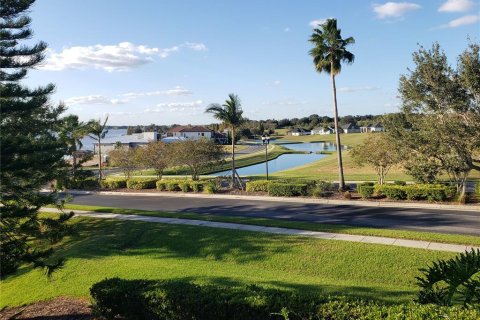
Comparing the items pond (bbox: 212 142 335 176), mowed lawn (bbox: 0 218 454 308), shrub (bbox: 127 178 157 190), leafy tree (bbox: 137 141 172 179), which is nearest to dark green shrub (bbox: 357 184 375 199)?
mowed lawn (bbox: 0 218 454 308)

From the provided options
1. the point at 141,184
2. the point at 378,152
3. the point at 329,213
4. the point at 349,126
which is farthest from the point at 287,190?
the point at 349,126

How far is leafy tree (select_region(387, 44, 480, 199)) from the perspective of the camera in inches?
764

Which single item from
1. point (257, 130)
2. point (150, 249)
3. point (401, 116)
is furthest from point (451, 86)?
point (257, 130)

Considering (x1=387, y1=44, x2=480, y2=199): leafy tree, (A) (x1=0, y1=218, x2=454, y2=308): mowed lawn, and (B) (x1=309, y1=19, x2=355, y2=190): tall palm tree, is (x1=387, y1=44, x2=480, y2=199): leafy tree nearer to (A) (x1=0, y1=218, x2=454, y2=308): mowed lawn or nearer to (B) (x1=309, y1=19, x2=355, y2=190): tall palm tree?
(B) (x1=309, y1=19, x2=355, y2=190): tall palm tree

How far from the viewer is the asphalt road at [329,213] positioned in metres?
16.9

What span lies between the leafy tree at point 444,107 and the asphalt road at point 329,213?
3.73 m

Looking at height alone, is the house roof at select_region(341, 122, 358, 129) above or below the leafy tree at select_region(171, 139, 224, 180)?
above

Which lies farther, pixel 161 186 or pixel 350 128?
pixel 350 128

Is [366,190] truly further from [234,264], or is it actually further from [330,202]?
[234,264]

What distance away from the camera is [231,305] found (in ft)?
23.3

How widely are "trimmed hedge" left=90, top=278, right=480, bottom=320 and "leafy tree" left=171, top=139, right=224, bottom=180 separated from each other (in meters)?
24.1

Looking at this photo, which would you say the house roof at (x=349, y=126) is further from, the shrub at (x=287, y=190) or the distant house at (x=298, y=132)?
the shrub at (x=287, y=190)

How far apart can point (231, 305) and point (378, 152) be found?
21.3 m

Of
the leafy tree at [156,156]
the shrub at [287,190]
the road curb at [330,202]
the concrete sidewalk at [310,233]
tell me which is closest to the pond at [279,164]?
the leafy tree at [156,156]
